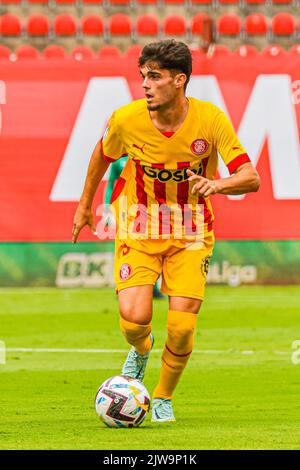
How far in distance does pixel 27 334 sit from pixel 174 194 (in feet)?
19.5

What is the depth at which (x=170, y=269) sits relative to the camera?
751 cm

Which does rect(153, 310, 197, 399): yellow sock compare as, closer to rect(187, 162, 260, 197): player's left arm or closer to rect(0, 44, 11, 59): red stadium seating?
rect(187, 162, 260, 197): player's left arm

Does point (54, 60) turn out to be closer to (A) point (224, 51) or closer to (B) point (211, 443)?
(A) point (224, 51)

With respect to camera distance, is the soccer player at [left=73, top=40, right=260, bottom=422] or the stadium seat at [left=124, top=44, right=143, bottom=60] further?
the stadium seat at [left=124, top=44, right=143, bottom=60]

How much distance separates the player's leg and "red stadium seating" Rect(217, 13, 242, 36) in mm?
13539

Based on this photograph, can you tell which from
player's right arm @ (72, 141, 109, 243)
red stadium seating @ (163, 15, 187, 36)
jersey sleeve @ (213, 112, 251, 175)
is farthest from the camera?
red stadium seating @ (163, 15, 187, 36)

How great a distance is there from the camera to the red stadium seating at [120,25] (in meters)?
20.9

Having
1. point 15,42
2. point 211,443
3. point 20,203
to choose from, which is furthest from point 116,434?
point 15,42

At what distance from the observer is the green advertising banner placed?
17375 millimetres

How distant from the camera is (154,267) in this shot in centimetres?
750

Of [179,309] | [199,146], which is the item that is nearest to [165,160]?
[199,146]

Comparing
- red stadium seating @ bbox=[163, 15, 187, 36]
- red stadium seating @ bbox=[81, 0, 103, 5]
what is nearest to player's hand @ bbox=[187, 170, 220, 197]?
red stadium seating @ bbox=[163, 15, 187, 36]

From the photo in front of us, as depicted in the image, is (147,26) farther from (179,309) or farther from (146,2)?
(179,309)

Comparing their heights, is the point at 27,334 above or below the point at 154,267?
below
